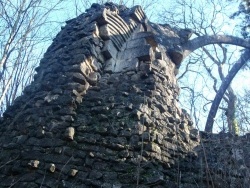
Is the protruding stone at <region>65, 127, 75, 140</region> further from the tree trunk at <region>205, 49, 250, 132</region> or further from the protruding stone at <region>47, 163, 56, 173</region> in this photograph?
the tree trunk at <region>205, 49, 250, 132</region>

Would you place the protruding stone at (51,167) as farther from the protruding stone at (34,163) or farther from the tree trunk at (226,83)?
the tree trunk at (226,83)

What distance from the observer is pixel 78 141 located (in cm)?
342

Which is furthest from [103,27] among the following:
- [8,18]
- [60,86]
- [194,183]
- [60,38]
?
[8,18]

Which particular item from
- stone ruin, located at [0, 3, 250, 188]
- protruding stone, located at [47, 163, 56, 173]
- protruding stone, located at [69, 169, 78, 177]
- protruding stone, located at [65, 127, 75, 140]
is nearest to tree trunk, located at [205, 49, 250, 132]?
stone ruin, located at [0, 3, 250, 188]

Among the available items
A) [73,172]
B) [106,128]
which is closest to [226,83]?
[106,128]

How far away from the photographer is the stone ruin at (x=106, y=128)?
10.4 ft

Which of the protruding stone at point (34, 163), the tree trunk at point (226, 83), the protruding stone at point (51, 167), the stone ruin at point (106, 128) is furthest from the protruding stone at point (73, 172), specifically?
the tree trunk at point (226, 83)

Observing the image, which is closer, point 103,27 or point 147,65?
point 147,65

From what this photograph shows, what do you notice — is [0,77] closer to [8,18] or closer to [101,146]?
[8,18]

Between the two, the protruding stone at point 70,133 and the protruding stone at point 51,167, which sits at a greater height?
the protruding stone at point 70,133

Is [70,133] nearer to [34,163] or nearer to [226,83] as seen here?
[34,163]

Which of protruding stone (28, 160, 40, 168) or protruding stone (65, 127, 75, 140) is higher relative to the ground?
protruding stone (65, 127, 75, 140)

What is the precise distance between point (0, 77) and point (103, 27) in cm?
282

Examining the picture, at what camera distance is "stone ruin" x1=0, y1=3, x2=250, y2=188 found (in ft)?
10.4
